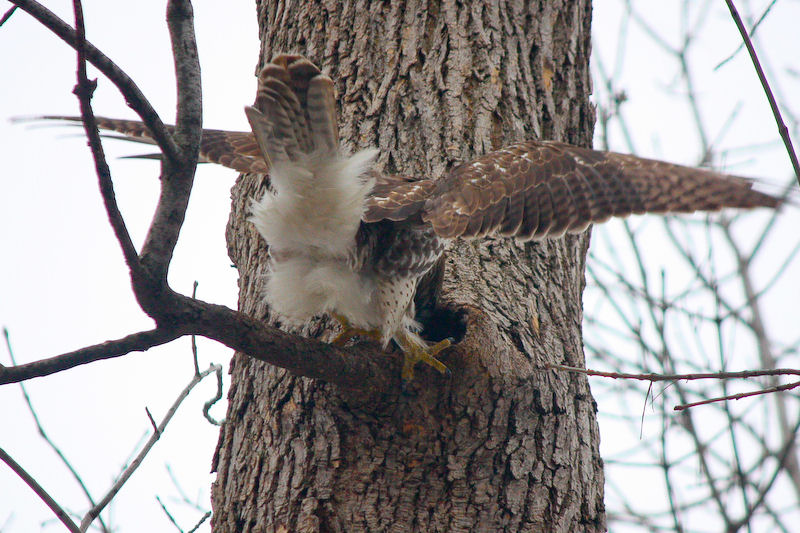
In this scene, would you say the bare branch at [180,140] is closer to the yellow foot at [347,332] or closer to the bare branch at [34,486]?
the bare branch at [34,486]

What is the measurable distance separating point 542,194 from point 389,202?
0.55 m

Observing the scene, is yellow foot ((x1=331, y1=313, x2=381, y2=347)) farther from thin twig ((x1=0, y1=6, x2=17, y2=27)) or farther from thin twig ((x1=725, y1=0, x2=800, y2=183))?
thin twig ((x1=725, y1=0, x2=800, y2=183))

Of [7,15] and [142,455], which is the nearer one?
[7,15]

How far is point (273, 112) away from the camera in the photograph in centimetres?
241

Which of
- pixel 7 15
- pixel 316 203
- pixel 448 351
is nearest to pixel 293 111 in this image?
pixel 316 203

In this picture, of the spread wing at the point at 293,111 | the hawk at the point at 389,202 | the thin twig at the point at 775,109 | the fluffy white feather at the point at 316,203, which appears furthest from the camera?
the fluffy white feather at the point at 316,203

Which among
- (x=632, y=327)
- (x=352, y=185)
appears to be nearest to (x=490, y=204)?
(x=352, y=185)

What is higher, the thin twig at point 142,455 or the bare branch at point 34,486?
the thin twig at point 142,455

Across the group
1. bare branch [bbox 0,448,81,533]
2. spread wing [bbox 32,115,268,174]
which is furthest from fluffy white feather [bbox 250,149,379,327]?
bare branch [bbox 0,448,81,533]

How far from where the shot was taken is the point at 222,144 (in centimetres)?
338

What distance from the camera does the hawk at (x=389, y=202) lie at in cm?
245

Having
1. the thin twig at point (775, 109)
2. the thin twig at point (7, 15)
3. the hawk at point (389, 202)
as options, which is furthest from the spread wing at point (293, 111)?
the thin twig at point (775, 109)

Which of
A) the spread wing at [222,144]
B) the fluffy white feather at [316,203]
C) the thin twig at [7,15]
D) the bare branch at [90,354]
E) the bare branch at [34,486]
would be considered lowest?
the bare branch at [34,486]

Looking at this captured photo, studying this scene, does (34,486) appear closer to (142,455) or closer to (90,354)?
(90,354)
